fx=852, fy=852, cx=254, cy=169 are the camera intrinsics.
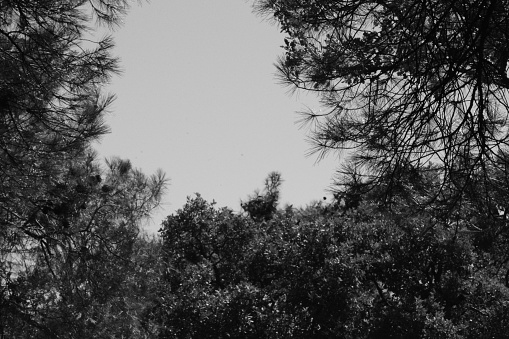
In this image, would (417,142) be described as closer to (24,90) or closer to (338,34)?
(338,34)

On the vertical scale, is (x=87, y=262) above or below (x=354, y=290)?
below

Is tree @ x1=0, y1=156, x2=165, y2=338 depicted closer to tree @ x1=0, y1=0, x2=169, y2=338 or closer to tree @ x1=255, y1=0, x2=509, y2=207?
tree @ x1=0, y1=0, x2=169, y2=338

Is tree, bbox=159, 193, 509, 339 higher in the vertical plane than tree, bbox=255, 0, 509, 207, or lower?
higher

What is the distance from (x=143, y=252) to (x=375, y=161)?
10.7m

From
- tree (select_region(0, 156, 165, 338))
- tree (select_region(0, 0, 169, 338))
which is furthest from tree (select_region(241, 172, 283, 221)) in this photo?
tree (select_region(0, 0, 169, 338))

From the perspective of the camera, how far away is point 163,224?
56.6 ft

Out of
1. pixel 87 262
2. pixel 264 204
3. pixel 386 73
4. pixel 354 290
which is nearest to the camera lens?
pixel 386 73

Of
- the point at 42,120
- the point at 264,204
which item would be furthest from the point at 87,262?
the point at 264,204

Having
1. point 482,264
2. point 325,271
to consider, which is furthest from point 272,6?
point 482,264

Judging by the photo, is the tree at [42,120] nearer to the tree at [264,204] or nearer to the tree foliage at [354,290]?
the tree foliage at [354,290]

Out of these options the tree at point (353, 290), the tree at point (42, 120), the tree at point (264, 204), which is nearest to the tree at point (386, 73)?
the tree at point (42, 120)

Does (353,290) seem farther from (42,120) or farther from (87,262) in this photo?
(42,120)

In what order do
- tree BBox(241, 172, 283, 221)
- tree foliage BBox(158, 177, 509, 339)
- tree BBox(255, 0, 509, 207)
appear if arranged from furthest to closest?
1. tree BBox(241, 172, 283, 221)
2. tree foliage BBox(158, 177, 509, 339)
3. tree BBox(255, 0, 509, 207)

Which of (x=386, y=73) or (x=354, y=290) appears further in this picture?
(x=354, y=290)
